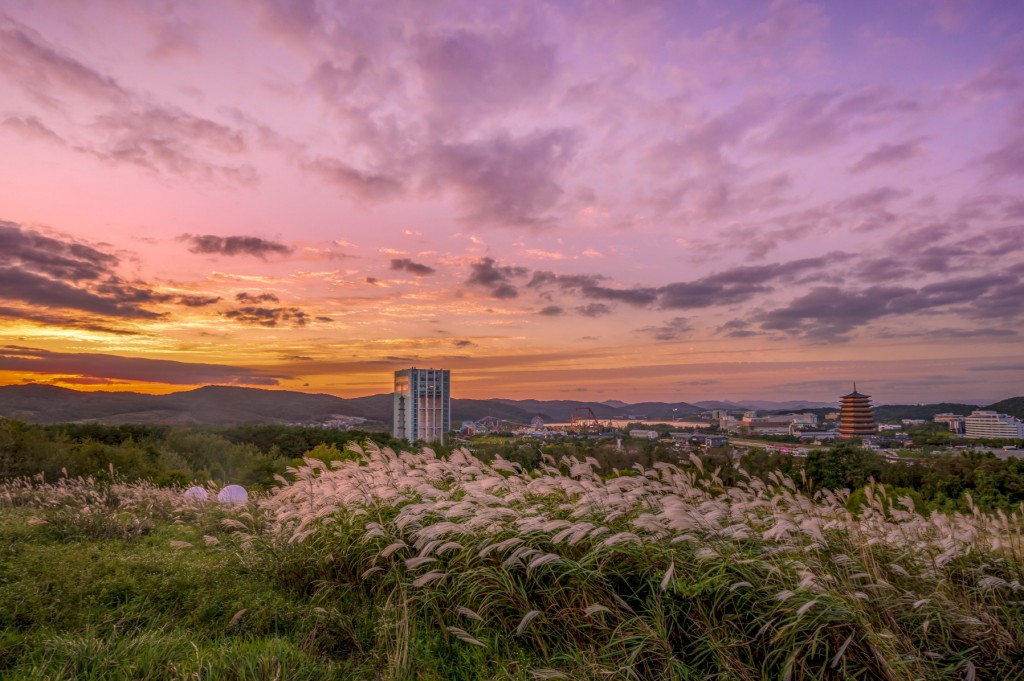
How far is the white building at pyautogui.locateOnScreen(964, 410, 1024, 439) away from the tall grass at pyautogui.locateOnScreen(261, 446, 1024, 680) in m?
13.2

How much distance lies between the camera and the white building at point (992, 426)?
16578 mm

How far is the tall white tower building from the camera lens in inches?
1108

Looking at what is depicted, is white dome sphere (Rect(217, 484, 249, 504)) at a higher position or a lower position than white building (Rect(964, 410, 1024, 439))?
lower

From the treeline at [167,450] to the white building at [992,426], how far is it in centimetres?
1652

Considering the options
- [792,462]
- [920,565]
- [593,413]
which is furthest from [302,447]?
[920,565]

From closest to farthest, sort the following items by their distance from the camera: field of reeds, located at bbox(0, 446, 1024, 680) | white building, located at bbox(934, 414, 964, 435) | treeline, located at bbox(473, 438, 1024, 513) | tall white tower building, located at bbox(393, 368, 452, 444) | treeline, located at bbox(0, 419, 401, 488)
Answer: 1. field of reeds, located at bbox(0, 446, 1024, 680)
2. treeline, located at bbox(473, 438, 1024, 513)
3. treeline, located at bbox(0, 419, 401, 488)
4. white building, located at bbox(934, 414, 964, 435)
5. tall white tower building, located at bbox(393, 368, 452, 444)

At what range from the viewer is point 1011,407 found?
17953 mm

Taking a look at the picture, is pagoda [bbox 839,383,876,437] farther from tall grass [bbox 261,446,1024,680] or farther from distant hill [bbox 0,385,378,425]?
distant hill [bbox 0,385,378,425]

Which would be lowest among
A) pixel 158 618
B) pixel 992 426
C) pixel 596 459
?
pixel 158 618

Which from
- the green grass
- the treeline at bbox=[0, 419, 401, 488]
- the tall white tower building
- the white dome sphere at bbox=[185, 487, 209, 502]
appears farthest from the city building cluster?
the green grass

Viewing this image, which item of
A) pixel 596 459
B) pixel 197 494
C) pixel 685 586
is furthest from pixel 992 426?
pixel 197 494

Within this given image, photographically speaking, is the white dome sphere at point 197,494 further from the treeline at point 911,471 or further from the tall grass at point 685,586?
the treeline at point 911,471

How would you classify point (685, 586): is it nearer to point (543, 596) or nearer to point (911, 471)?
point (543, 596)

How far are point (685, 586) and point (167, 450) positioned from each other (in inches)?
798
